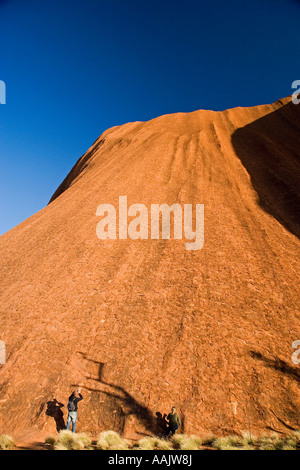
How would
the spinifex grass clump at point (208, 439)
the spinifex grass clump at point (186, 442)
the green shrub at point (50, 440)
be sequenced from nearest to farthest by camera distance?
the spinifex grass clump at point (186, 442), the green shrub at point (50, 440), the spinifex grass clump at point (208, 439)

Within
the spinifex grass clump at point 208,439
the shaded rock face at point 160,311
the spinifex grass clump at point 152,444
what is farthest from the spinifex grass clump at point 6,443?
the spinifex grass clump at point 208,439

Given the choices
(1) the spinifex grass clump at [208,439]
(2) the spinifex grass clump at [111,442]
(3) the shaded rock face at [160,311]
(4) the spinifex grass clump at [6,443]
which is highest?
(3) the shaded rock face at [160,311]

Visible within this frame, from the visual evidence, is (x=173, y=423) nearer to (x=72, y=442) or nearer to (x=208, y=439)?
(x=208, y=439)

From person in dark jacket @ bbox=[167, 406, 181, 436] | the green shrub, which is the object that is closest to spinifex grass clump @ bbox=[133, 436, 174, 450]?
person in dark jacket @ bbox=[167, 406, 181, 436]

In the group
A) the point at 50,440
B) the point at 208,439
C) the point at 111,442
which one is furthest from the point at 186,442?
the point at 50,440

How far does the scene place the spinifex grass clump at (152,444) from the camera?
6296 millimetres

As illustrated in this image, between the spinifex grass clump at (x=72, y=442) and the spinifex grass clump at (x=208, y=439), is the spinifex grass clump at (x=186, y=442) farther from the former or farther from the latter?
the spinifex grass clump at (x=72, y=442)

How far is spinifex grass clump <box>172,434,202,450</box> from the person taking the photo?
6.21 metres

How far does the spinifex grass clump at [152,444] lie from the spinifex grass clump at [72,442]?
138 cm

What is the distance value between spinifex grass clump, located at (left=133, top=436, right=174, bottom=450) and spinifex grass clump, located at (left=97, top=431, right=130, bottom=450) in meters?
0.36

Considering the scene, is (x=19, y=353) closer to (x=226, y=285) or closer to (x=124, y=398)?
(x=124, y=398)

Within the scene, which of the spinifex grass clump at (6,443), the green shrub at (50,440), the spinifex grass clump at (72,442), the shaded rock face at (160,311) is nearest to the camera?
the spinifex grass clump at (6,443)
